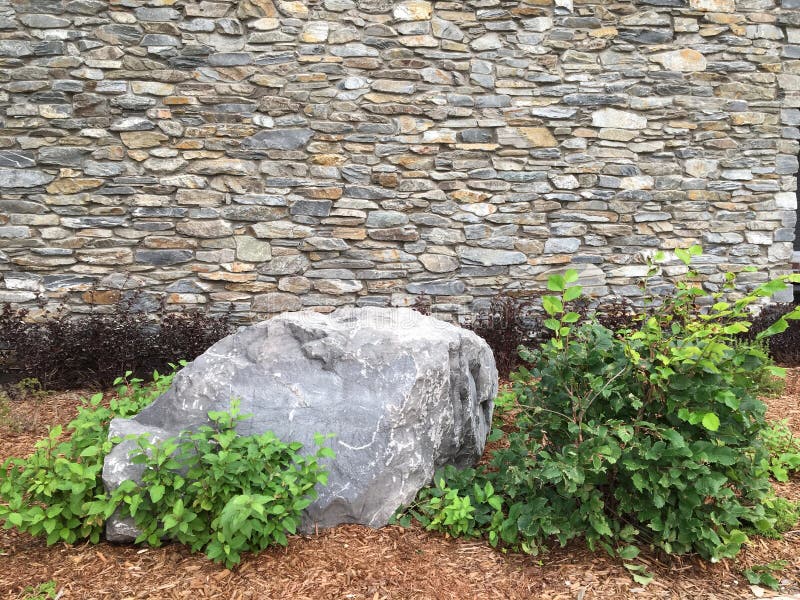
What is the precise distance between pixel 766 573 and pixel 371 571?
5.11 feet

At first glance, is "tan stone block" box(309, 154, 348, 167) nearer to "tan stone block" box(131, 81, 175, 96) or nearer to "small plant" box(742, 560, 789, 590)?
"tan stone block" box(131, 81, 175, 96)

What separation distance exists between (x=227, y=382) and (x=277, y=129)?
10.3 feet

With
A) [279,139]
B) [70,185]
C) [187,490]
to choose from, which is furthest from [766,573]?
[70,185]

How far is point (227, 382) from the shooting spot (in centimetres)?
277

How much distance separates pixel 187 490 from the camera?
2326 millimetres

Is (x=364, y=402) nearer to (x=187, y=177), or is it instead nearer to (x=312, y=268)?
(x=312, y=268)

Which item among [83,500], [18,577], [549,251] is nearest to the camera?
[18,577]

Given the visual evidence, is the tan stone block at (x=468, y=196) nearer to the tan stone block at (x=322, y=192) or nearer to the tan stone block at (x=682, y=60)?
the tan stone block at (x=322, y=192)

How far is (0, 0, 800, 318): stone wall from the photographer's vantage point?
16.7 feet

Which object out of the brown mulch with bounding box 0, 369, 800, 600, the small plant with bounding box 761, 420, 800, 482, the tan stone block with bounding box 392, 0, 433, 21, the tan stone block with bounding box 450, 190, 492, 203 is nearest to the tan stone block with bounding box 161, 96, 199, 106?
the tan stone block with bounding box 392, 0, 433, 21

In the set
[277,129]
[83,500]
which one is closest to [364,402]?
[83,500]

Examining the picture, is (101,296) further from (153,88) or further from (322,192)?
(322,192)

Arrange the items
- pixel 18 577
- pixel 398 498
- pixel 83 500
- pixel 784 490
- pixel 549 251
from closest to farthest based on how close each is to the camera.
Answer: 1. pixel 18 577
2. pixel 83 500
3. pixel 398 498
4. pixel 784 490
5. pixel 549 251

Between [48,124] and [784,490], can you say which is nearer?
[784,490]
